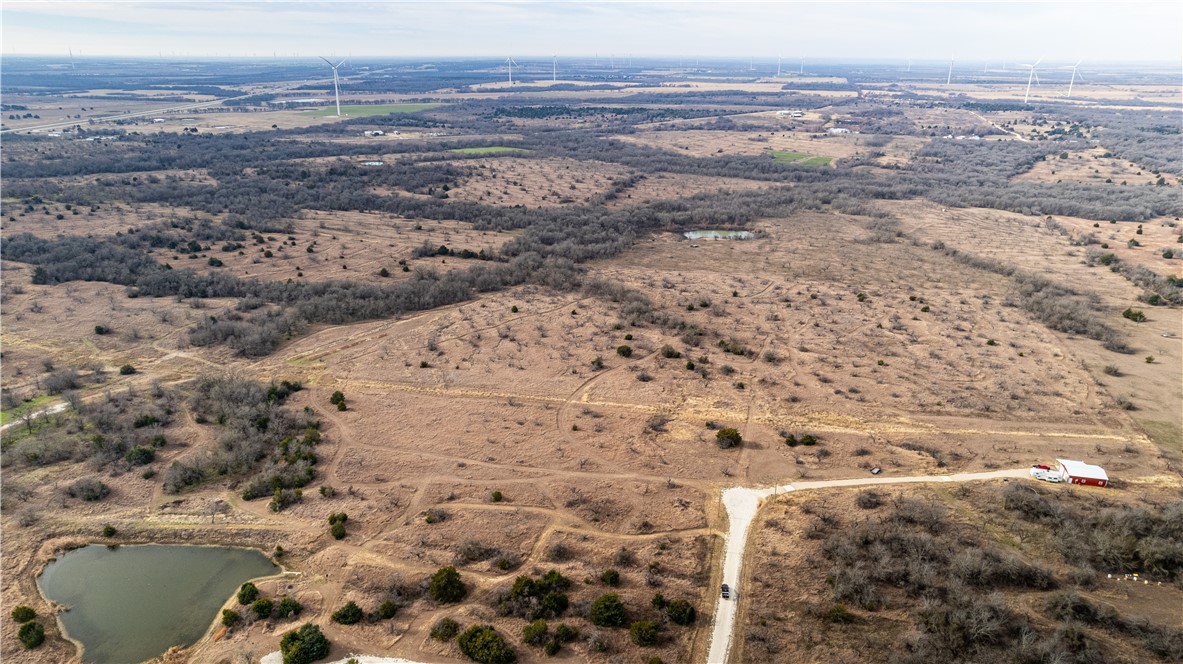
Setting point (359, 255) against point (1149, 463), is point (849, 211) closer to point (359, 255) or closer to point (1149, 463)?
point (1149, 463)

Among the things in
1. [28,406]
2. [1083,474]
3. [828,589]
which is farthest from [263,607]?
[1083,474]

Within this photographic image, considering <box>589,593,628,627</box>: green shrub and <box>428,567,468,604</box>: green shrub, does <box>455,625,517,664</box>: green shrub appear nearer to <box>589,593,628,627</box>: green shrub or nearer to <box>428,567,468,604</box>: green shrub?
<box>428,567,468,604</box>: green shrub

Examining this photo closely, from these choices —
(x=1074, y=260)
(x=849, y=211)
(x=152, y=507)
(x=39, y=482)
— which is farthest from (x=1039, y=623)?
(x=849, y=211)

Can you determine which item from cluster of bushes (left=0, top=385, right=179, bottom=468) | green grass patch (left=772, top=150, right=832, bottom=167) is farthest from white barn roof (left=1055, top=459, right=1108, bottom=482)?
green grass patch (left=772, top=150, right=832, bottom=167)

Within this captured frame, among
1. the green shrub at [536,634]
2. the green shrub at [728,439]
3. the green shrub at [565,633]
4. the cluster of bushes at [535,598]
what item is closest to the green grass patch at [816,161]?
the green shrub at [728,439]

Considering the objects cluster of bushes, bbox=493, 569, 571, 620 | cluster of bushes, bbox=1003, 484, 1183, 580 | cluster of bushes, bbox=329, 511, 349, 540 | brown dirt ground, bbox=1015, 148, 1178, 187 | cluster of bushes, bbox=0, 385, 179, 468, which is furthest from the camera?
brown dirt ground, bbox=1015, 148, 1178, 187

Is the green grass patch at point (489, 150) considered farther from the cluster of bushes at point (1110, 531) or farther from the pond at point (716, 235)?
the cluster of bushes at point (1110, 531)
